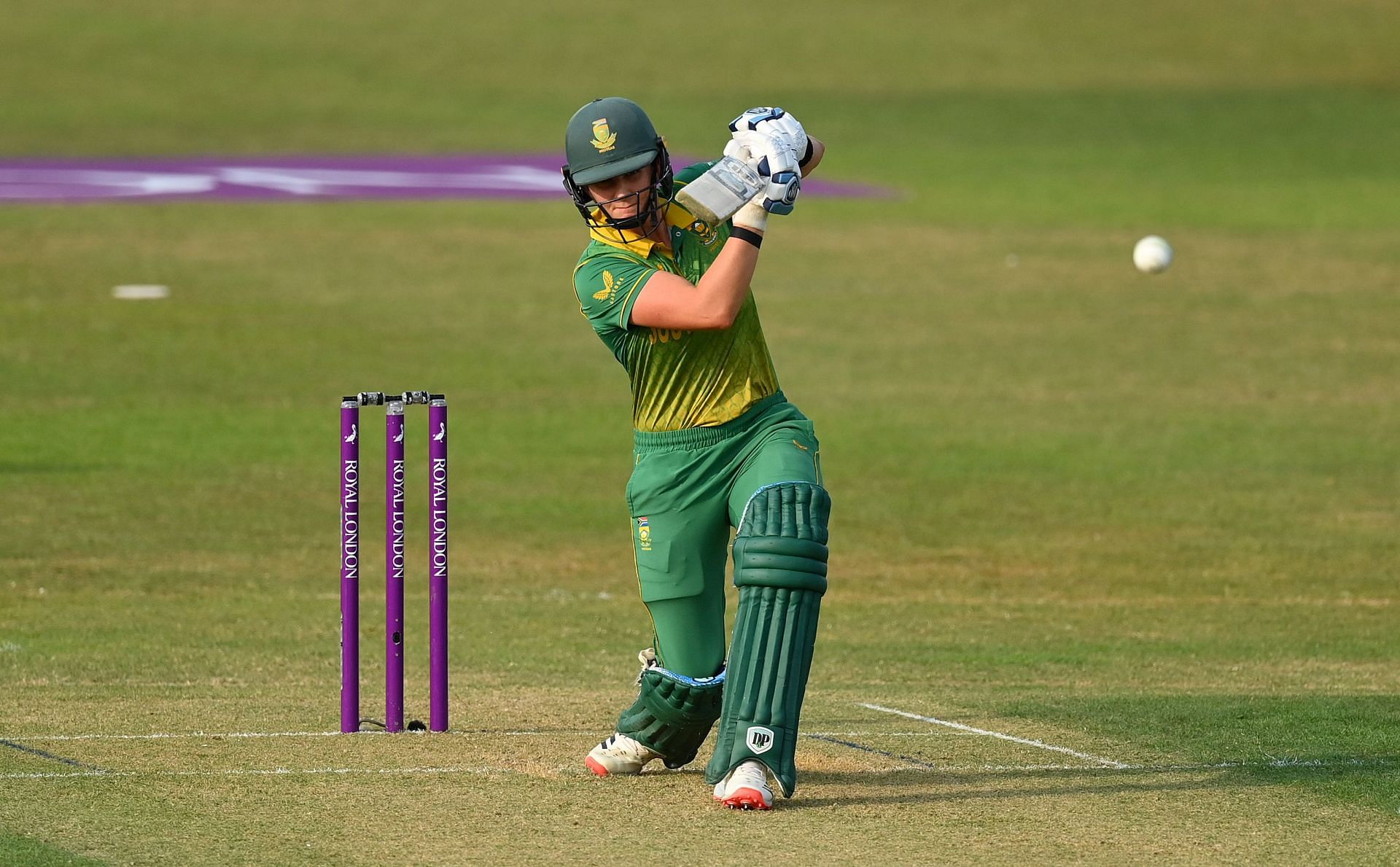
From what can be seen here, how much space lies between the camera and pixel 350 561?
7270mm

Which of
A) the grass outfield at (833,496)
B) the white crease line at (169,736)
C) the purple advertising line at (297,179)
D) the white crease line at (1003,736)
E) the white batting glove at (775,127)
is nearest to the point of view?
the white batting glove at (775,127)

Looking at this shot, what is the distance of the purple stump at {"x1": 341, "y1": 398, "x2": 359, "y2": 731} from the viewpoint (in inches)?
285

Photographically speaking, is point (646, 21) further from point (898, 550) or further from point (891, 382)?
point (898, 550)

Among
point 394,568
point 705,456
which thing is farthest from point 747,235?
point 394,568

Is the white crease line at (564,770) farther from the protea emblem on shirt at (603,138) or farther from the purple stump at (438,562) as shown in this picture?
the protea emblem on shirt at (603,138)

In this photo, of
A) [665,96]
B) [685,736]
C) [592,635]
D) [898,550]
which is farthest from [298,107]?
[685,736]

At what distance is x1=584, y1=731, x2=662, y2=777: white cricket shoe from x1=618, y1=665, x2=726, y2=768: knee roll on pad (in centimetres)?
2

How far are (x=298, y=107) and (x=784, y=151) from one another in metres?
34.5

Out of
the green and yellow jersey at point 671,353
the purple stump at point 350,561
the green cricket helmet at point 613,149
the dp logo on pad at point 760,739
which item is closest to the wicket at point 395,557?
the purple stump at point 350,561

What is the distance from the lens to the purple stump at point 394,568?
7.29 metres

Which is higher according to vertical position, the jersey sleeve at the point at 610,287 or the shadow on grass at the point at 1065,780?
the jersey sleeve at the point at 610,287

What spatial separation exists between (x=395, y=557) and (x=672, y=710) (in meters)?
1.20

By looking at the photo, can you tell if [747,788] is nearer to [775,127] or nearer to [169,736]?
[775,127]

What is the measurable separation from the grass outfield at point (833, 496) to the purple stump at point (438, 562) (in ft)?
0.67
